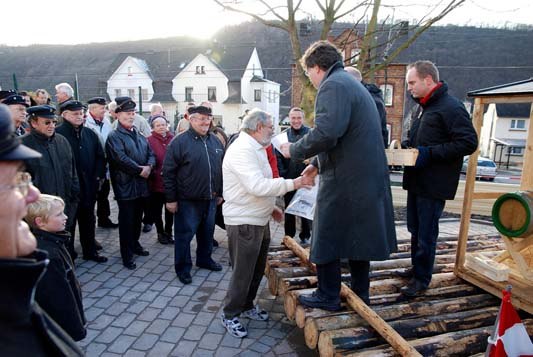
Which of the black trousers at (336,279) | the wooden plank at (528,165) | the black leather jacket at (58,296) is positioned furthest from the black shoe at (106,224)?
the wooden plank at (528,165)

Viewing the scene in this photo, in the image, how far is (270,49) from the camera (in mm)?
47781

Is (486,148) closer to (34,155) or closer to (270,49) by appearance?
(270,49)

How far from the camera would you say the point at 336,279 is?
3102 mm

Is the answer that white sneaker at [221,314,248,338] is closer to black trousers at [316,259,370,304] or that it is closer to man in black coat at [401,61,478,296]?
black trousers at [316,259,370,304]

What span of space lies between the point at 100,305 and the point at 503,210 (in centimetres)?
408

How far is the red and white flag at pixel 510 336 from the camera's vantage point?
2254mm

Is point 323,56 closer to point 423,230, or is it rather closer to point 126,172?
point 423,230

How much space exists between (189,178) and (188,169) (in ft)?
0.36

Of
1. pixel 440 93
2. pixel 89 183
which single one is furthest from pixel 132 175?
pixel 440 93

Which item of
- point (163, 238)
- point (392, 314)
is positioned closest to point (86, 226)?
point (163, 238)

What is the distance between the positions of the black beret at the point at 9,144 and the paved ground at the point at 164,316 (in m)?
2.65

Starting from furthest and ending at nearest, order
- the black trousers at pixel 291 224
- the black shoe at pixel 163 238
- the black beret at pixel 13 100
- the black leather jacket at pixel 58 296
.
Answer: the black shoe at pixel 163 238 < the black trousers at pixel 291 224 < the black beret at pixel 13 100 < the black leather jacket at pixel 58 296

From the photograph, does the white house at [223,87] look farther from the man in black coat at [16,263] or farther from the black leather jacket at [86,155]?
the man in black coat at [16,263]

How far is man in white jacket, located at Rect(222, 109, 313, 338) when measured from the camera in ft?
10.5
